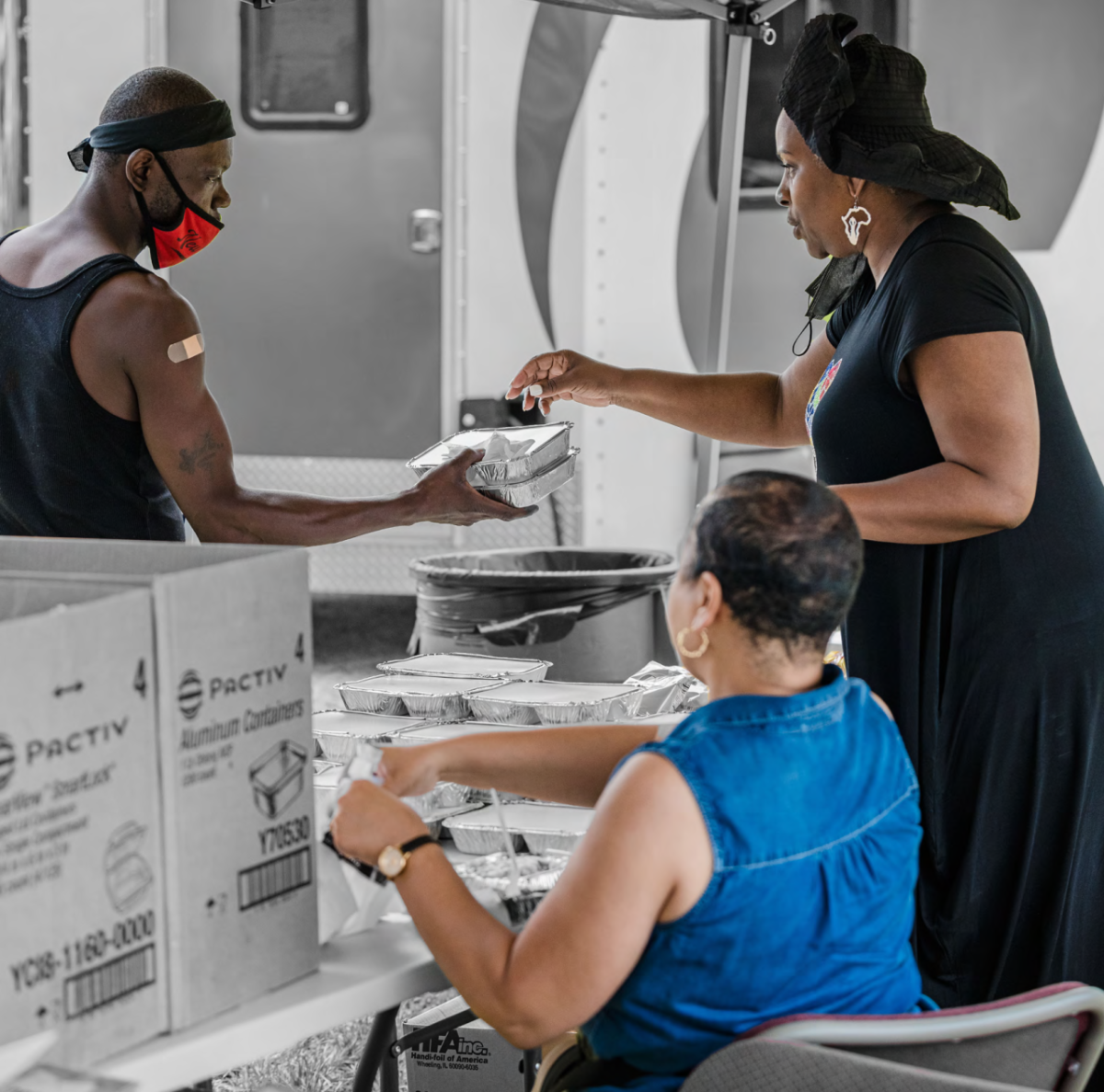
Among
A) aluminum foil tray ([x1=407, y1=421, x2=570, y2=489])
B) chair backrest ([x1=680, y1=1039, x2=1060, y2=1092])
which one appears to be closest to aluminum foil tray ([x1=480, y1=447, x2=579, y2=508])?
aluminum foil tray ([x1=407, y1=421, x2=570, y2=489])

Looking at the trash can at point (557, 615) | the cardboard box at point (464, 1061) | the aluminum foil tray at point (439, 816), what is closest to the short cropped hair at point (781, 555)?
the aluminum foil tray at point (439, 816)

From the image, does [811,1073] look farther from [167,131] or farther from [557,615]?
[557,615]

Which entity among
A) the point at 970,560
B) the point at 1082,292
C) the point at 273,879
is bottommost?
the point at 273,879

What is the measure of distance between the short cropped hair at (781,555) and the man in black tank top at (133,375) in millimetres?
1151

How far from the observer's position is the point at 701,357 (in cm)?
492

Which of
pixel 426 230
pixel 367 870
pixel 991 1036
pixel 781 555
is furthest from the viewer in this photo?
pixel 426 230

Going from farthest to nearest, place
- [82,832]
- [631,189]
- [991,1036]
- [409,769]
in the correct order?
[631,189] → [409,769] → [991,1036] → [82,832]

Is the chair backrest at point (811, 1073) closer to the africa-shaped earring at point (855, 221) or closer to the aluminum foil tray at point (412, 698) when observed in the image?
the aluminum foil tray at point (412, 698)

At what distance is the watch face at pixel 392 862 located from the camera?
4.88ft

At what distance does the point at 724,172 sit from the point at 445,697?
96.0 inches

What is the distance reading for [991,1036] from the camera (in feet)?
4.51

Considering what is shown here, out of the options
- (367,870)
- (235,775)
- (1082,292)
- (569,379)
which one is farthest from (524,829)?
(1082,292)

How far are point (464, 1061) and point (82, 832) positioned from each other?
4.88 feet

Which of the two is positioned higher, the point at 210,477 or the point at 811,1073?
the point at 210,477
